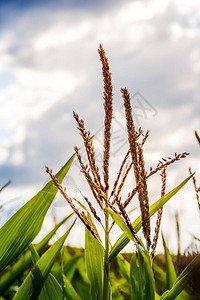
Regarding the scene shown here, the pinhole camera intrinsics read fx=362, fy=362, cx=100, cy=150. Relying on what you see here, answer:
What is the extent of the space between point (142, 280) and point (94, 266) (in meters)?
0.17

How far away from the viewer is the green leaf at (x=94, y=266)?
1197mm

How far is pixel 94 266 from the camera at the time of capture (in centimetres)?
125

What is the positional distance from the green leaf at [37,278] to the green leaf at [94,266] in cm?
10

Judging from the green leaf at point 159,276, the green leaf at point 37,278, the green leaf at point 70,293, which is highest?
the green leaf at point 37,278

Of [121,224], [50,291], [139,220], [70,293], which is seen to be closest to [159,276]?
[70,293]

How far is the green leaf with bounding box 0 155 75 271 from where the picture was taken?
4.27 ft

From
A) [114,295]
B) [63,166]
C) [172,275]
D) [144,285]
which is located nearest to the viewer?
[144,285]

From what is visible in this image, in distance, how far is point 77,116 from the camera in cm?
107

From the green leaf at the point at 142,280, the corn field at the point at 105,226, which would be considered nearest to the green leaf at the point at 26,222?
the corn field at the point at 105,226

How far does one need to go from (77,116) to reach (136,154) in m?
0.21

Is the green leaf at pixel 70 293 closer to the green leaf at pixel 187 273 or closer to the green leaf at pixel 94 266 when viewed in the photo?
the green leaf at pixel 94 266

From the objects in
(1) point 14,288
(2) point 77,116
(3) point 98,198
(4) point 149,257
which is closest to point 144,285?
(4) point 149,257

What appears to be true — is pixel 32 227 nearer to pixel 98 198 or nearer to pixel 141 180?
pixel 98 198

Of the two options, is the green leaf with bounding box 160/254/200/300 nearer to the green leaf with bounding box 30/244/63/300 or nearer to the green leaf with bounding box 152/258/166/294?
the green leaf with bounding box 30/244/63/300
